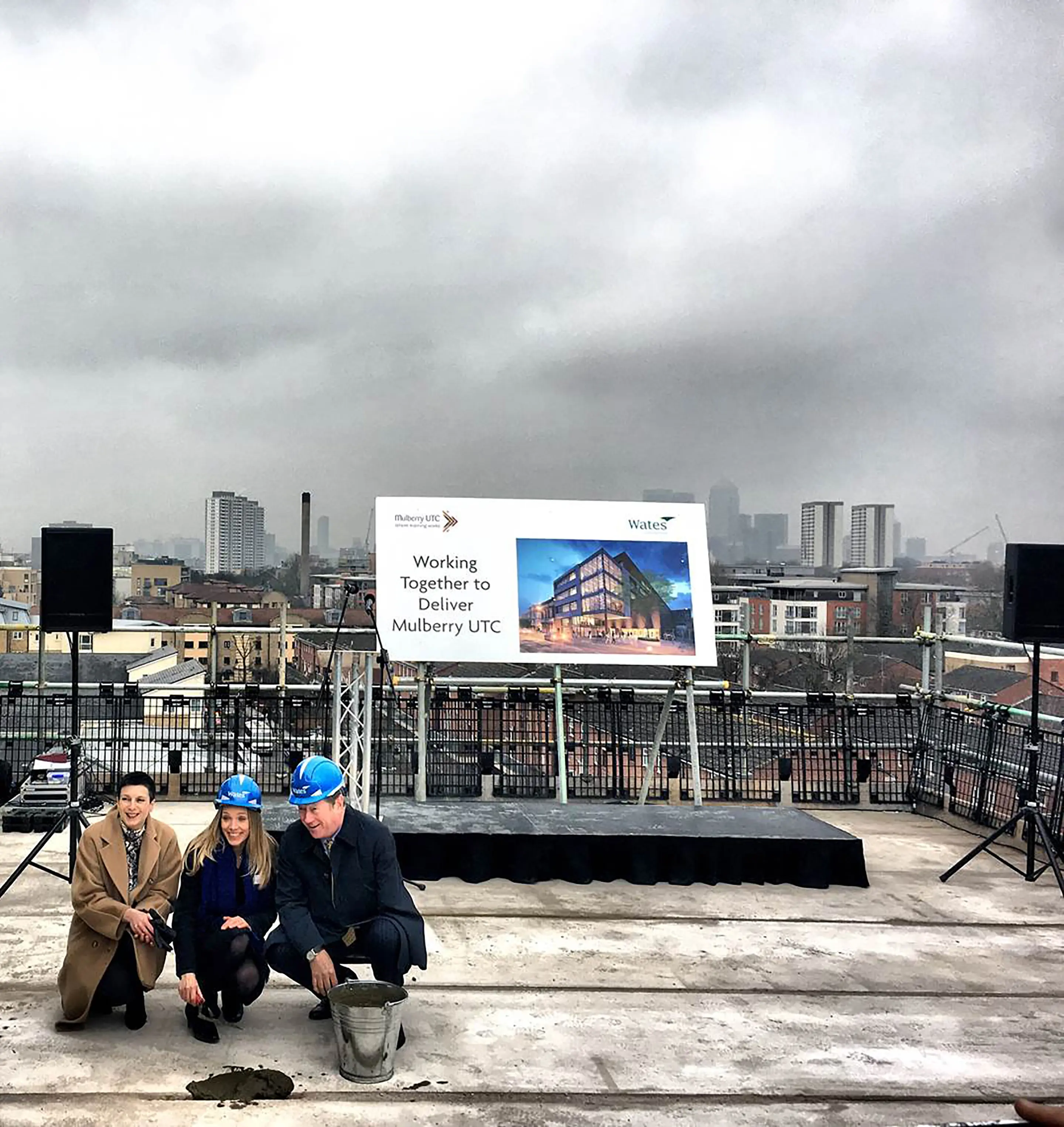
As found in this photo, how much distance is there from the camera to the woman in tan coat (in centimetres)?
384

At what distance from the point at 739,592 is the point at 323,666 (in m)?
7.10

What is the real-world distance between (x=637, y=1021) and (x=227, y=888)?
168 centimetres

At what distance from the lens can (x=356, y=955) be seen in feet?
13.0

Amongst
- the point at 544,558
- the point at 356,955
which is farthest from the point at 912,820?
the point at 356,955

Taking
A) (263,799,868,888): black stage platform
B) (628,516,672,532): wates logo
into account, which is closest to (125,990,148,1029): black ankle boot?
(263,799,868,888): black stage platform

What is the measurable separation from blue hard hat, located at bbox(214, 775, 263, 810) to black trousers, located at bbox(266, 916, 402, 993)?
48cm

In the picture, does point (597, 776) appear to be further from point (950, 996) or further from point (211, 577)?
point (211, 577)

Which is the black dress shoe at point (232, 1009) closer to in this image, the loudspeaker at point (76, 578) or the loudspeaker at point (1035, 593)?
the loudspeaker at point (76, 578)

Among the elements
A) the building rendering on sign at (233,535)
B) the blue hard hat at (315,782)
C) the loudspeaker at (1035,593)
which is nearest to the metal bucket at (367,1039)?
the blue hard hat at (315,782)

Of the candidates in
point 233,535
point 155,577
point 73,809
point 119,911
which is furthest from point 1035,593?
point 233,535

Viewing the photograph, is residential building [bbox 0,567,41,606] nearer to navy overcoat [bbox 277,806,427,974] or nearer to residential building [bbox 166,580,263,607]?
residential building [bbox 166,580,263,607]

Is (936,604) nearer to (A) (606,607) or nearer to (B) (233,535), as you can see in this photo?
(A) (606,607)

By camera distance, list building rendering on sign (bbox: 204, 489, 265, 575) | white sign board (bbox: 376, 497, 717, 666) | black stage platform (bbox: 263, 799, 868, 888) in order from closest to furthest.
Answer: black stage platform (bbox: 263, 799, 868, 888)
white sign board (bbox: 376, 497, 717, 666)
building rendering on sign (bbox: 204, 489, 265, 575)

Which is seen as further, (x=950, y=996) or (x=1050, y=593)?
(x=1050, y=593)
